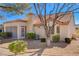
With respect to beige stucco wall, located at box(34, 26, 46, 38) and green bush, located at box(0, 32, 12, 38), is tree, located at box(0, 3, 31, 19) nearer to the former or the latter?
green bush, located at box(0, 32, 12, 38)

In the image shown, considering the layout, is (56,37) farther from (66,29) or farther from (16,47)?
(16,47)

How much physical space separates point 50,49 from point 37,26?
50 cm

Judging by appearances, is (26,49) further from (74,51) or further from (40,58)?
(74,51)

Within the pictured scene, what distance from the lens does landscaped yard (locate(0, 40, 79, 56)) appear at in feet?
30.5

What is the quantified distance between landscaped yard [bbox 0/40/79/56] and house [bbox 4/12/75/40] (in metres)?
0.17

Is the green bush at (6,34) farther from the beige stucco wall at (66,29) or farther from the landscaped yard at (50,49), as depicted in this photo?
the beige stucco wall at (66,29)

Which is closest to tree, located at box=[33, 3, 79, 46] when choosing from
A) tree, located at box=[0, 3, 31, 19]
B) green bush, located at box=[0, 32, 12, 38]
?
tree, located at box=[0, 3, 31, 19]

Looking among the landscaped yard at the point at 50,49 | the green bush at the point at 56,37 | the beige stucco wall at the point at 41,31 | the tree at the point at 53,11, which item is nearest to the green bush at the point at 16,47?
the landscaped yard at the point at 50,49

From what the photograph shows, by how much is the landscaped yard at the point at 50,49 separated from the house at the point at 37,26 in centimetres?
17

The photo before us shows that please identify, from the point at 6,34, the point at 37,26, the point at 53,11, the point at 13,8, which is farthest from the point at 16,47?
the point at 53,11

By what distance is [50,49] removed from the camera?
9.31 m

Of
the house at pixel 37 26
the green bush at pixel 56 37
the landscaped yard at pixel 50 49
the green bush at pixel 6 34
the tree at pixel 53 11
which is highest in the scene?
the tree at pixel 53 11

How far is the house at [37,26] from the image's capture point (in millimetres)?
9320

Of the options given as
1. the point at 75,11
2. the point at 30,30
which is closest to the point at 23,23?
the point at 30,30
